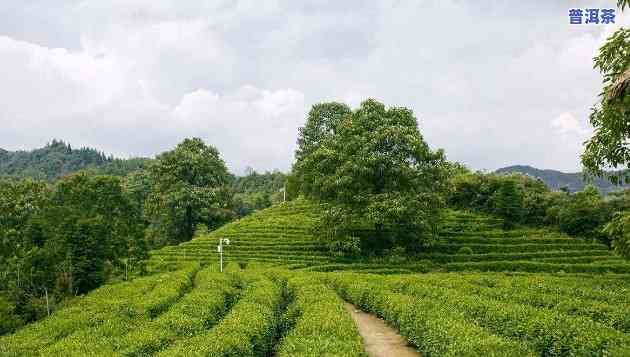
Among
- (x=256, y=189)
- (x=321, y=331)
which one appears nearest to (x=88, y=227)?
(x=321, y=331)

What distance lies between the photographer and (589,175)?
20609 millimetres

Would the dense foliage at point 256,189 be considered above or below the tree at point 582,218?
above

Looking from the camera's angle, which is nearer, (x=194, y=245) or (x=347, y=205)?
(x=347, y=205)

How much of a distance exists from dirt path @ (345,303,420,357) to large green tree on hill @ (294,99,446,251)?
50.9ft

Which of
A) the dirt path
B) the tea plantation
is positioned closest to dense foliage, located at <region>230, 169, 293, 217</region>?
the tea plantation

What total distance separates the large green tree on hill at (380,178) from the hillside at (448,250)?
2.92 metres

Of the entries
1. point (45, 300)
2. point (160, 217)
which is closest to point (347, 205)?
point (45, 300)

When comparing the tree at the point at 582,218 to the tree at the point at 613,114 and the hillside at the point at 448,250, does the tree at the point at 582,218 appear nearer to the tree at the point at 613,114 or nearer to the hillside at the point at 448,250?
the hillside at the point at 448,250

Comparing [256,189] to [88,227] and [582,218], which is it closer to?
[582,218]

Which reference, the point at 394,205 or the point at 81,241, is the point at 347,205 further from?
the point at 81,241

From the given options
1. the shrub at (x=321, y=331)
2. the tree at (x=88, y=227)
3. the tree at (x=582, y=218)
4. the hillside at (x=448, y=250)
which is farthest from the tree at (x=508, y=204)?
the tree at (x=88, y=227)

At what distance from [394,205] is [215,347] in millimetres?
24938

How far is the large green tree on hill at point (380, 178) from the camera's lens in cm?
3603

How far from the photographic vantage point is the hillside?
36.1m
